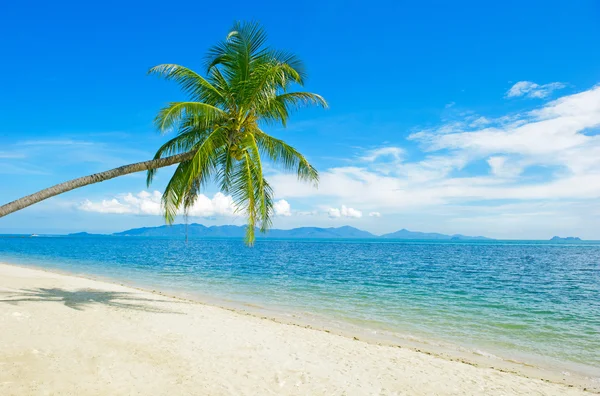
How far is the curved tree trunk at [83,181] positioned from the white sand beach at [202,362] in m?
2.46

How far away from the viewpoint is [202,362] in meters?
6.34

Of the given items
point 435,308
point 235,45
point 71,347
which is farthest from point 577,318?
point 71,347

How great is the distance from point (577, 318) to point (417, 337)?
720cm

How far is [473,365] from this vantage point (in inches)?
298

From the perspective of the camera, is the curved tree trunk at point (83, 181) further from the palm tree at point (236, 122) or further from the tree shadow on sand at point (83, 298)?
the tree shadow on sand at point (83, 298)

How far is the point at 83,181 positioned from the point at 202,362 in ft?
13.2

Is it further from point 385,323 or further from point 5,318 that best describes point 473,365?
point 5,318

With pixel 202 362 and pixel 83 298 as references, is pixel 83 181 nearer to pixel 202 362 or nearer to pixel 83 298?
pixel 202 362

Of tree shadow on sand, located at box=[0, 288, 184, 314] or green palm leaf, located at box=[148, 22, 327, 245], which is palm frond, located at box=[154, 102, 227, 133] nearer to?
green palm leaf, located at box=[148, 22, 327, 245]

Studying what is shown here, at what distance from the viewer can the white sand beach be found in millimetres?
5371

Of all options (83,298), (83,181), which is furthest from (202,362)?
(83,298)

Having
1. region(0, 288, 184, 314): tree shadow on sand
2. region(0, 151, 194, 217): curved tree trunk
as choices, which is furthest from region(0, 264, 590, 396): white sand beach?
region(0, 151, 194, 217): curved tree trunk

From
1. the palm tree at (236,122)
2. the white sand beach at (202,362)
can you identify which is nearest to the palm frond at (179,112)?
the palm tree at (236,122)

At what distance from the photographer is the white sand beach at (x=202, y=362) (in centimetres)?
537
